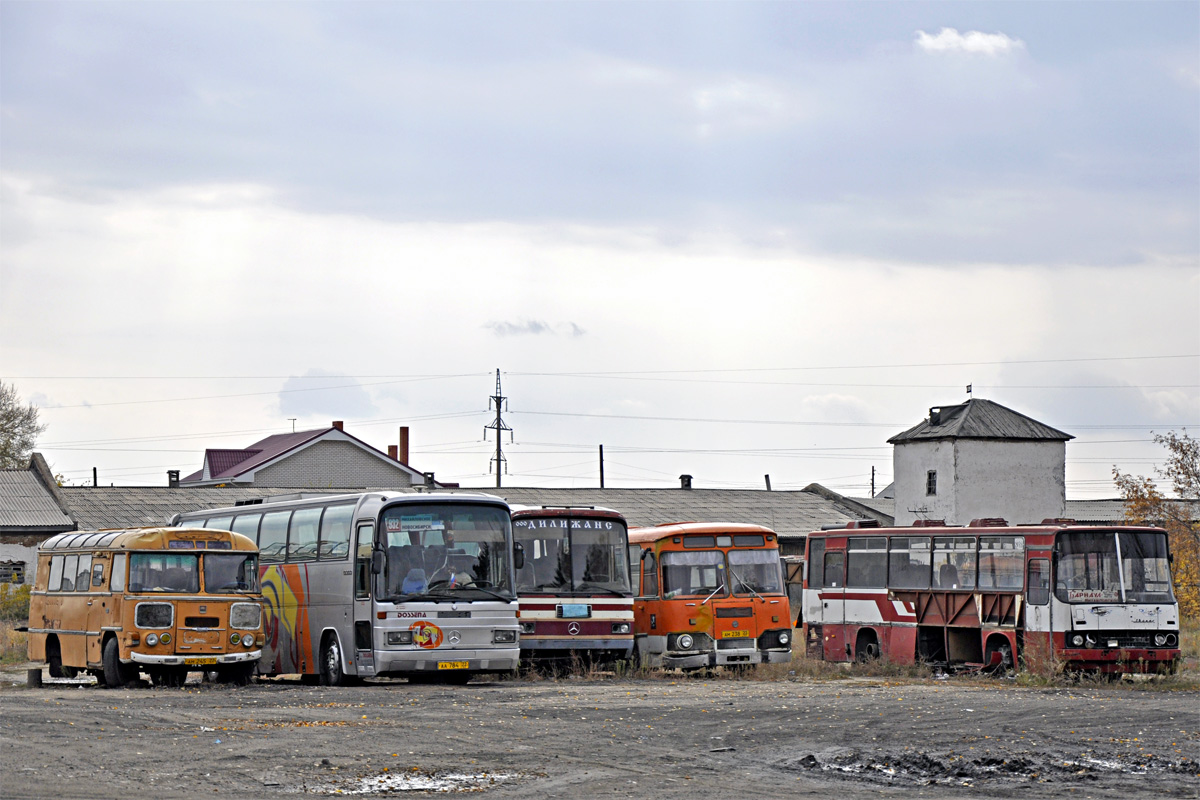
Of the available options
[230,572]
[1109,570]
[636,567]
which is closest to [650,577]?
[636,567]

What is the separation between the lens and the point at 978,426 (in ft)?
207

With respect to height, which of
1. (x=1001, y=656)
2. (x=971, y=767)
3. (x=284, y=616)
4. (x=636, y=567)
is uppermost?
(x=636, y=567)

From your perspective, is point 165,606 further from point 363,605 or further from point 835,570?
point 835,570

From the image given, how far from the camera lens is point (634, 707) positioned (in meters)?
19.3

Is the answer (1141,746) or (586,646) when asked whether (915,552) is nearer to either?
(586,646)

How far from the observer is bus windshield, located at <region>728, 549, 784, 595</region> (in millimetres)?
26953

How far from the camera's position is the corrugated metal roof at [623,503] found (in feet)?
179

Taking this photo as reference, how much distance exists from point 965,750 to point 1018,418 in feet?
170

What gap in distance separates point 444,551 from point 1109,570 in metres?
10.4

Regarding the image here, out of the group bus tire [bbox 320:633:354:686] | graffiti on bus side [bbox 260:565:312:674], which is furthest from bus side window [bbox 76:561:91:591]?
bus tire [bbox 320:633:354:686]

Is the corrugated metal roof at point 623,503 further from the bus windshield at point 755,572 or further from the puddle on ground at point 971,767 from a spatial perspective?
the puddle on ground at point 971,767

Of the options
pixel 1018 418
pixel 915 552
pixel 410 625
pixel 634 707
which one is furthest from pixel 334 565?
pixel 1018 418

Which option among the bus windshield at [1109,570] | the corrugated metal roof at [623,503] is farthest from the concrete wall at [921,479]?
the bus windshield at [1109,570]

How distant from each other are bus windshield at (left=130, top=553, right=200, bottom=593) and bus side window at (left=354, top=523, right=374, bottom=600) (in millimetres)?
2495
